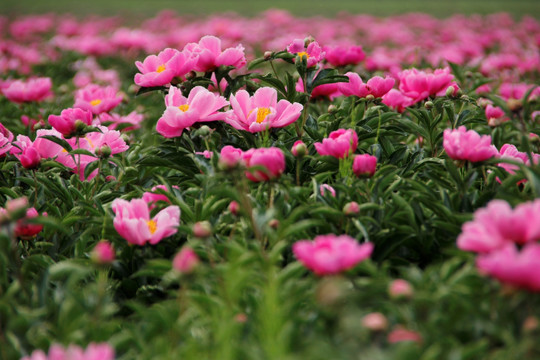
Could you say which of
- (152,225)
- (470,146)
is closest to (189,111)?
(152,225)

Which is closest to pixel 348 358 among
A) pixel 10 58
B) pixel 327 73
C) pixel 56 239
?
pixel 56 239

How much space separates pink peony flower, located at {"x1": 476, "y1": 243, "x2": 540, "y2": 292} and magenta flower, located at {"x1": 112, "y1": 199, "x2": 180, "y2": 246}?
747mm

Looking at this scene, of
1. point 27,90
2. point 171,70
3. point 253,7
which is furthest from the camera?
point 253,7

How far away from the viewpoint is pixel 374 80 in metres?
1.78

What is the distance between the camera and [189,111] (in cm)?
152

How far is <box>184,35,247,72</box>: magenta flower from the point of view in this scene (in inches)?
68.1

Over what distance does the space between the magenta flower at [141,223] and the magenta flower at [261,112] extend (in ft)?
1.21

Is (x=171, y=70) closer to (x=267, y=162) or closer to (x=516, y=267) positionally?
(x=267, y=162)

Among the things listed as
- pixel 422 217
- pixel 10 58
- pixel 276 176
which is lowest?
pixel 10 58

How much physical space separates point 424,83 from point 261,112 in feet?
2.13

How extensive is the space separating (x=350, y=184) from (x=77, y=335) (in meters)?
0.79

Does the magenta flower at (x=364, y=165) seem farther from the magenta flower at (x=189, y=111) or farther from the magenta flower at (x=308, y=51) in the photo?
the magenta flower at (x=308, y=51)

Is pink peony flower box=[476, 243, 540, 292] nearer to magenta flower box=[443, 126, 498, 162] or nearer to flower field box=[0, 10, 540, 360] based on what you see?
flower field box=[0, 10, 540, 360]

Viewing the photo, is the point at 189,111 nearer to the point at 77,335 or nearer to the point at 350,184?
the point at 350,184
